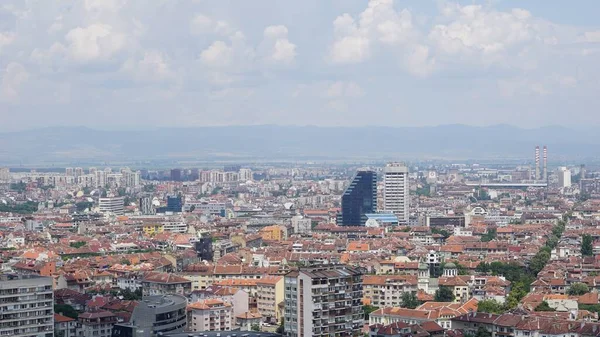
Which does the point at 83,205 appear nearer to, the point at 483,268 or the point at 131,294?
the point at 483,268

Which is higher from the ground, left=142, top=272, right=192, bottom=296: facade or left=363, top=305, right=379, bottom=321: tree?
left=142, top=272, right=192, bottom=296: facade

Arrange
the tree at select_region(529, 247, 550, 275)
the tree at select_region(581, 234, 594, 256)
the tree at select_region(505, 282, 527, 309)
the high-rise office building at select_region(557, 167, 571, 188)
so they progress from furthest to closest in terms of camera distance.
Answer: the high-rise office building at select_region(557, 167, 571, 188)
the tree at select_region(581, 234, 594, 256)
the tree at select_region(529, 247, 550, 275)
the tree at select_region(505, 282, 527, 309)

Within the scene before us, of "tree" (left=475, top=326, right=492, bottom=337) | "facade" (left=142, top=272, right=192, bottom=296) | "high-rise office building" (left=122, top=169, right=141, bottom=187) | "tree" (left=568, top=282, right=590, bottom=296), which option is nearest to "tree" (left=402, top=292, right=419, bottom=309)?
"tree" (left=568, top=282, right=590, bottom=296)

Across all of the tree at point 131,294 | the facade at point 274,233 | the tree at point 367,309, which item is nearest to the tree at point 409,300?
the tree at point 367,309

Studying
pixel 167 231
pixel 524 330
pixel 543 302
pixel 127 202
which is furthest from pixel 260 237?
pixel 127 202

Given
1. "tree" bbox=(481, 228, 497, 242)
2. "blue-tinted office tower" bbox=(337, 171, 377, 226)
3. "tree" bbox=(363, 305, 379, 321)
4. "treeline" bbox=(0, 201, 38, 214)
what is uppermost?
"blue-tinted office tower" bbox=(337, 171, 377, 226)

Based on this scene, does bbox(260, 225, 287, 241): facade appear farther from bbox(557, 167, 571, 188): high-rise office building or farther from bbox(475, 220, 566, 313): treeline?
bbox(557, 167, 571, 188): high-rise office building

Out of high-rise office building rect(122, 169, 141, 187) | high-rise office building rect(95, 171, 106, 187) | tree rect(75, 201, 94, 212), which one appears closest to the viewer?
tree rect(75, 201, 94, 212)

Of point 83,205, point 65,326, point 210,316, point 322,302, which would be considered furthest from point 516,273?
point 83,205

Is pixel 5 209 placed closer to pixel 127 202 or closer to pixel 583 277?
pixel 127 202
